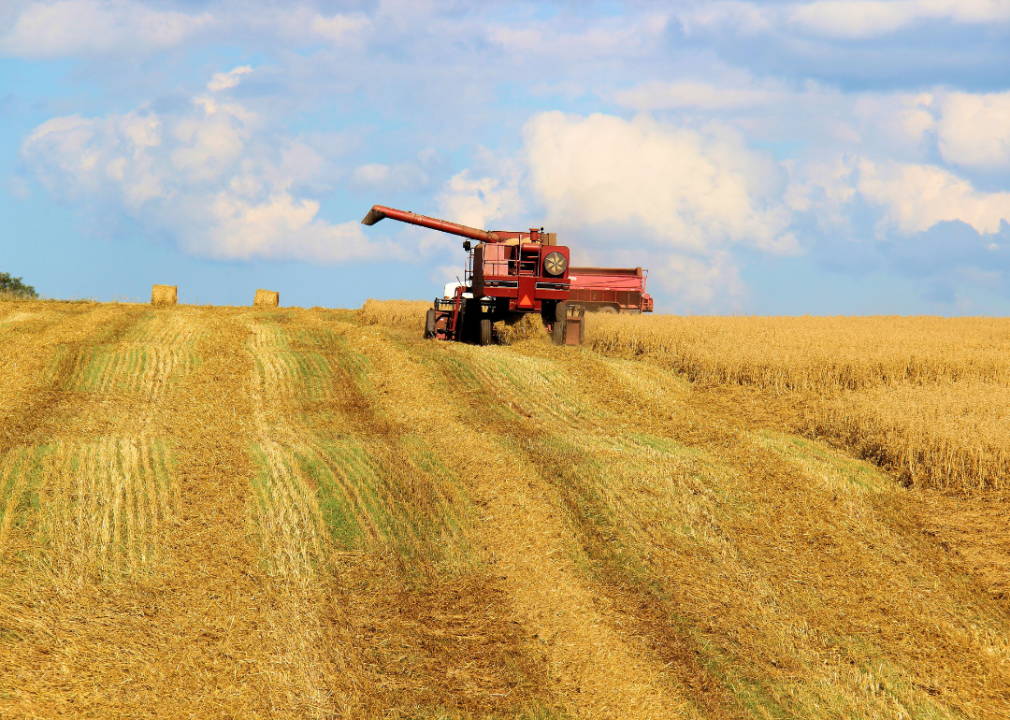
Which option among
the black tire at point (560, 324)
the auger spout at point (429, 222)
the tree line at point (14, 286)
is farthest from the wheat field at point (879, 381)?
the tree line at point (14, 286)

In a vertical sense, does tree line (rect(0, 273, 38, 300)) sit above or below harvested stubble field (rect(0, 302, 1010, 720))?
above

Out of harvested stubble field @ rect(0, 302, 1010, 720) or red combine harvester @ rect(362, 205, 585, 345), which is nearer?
harvested stubble field @ rect(0, 302, 1010, 720)

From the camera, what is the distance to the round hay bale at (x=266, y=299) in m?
28.0

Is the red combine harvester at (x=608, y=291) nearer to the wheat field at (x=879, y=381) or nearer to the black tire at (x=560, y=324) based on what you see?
the wheat field at (x=879, y=381)

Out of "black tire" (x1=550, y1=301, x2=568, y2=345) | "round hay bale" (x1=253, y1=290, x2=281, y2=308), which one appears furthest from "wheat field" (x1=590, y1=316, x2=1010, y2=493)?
"round hay bale" (x1=253, y1=290, x2=281, y2=308)

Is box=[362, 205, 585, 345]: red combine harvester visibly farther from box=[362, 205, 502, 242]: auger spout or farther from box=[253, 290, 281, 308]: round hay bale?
box=[253, 290, 281, 308]: round hay bale

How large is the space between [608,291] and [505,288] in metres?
12.0

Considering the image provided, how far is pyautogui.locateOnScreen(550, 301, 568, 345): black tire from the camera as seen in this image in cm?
1988

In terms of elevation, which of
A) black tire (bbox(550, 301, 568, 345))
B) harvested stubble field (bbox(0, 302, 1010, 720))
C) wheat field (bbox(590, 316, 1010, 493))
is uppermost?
black tire (bbox(550, 301, 568, 345))

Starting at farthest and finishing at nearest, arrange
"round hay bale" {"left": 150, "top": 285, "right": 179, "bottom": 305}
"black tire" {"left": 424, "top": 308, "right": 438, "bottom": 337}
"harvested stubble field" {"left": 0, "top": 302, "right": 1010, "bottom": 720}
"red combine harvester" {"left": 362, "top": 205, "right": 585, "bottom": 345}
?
"round hay bale" {"left": 150, "top": 285, "right": 179, "bottom": 305}
"black tire" {"left": 424, "top": 308, "right": 438, "bottom": 337}
"red combine harvester" {"left": 362, "top": 205, "right": 585, "bottom": 345}
"harvested stubble field" {"left": 0, "top": 302, "right": 1010, "bottom": 720}

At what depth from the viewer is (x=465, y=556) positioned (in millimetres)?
8273

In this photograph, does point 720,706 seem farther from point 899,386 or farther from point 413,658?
point 899,386

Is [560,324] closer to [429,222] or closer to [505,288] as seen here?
[505,288]

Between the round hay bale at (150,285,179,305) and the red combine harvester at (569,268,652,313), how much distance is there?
13.9 metres
